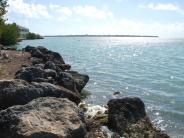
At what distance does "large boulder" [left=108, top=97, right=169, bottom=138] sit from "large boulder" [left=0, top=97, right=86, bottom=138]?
10.7 ft

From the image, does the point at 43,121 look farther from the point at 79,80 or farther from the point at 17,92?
the point at 79,80

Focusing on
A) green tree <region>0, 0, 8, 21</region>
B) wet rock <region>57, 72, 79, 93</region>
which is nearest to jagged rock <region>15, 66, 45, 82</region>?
wet rock <region>57, 72, 79, 93</region>

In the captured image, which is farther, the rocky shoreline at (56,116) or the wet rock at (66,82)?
the wet rock at (66,82)

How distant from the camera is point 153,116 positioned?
23.1m

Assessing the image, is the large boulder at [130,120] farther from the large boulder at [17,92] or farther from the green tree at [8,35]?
the green tree at [8,35]

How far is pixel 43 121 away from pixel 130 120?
228 inches

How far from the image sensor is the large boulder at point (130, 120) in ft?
51.2

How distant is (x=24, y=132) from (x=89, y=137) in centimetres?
337

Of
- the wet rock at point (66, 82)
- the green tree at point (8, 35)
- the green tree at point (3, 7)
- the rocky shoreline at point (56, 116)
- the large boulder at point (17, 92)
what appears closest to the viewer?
the rocky shoreline at point (56, 116)

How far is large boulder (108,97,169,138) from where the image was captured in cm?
1562

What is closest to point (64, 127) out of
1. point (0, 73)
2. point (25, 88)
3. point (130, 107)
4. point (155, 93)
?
point (25, 88)

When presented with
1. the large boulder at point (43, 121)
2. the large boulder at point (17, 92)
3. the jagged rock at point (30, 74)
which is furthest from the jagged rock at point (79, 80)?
the large boulder at point (43, 121)

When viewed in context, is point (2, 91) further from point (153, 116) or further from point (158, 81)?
point (158, 81)

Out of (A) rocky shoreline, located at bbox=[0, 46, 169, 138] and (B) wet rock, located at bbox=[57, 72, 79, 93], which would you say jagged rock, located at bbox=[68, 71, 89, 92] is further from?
(A) rocky shoreline, located at bbox=[0, 46, 169, 138]
